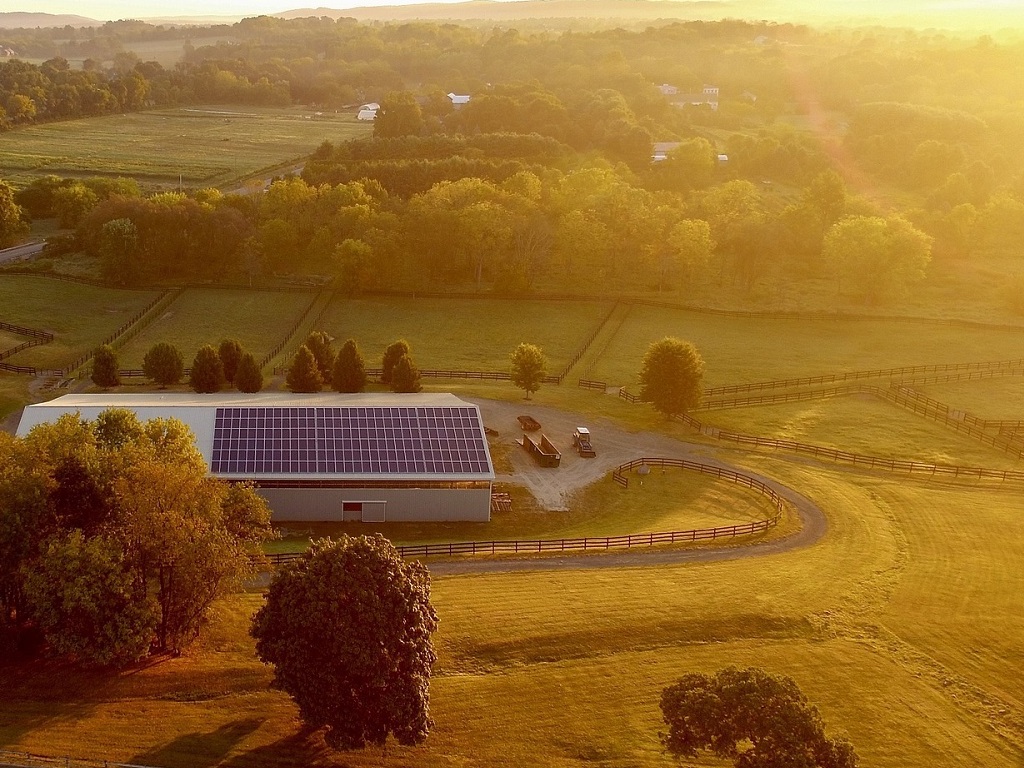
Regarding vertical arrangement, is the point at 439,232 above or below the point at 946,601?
above

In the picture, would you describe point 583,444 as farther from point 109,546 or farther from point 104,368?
point 104,368

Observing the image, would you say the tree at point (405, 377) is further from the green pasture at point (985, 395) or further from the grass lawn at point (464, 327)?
the green pasture at point (985, 395)

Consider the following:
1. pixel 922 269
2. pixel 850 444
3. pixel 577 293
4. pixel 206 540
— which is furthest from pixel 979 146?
pixel 206 540

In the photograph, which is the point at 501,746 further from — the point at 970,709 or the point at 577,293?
the point at 577,293

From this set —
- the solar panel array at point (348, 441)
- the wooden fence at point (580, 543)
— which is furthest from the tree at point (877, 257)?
the solar panel array at point (348, 441)

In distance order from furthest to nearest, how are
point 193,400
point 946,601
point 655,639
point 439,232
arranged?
point 439,232 < point 193,400 < point 946,601 < point 655,639

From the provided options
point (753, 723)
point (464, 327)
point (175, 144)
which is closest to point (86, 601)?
point (753, 723)
